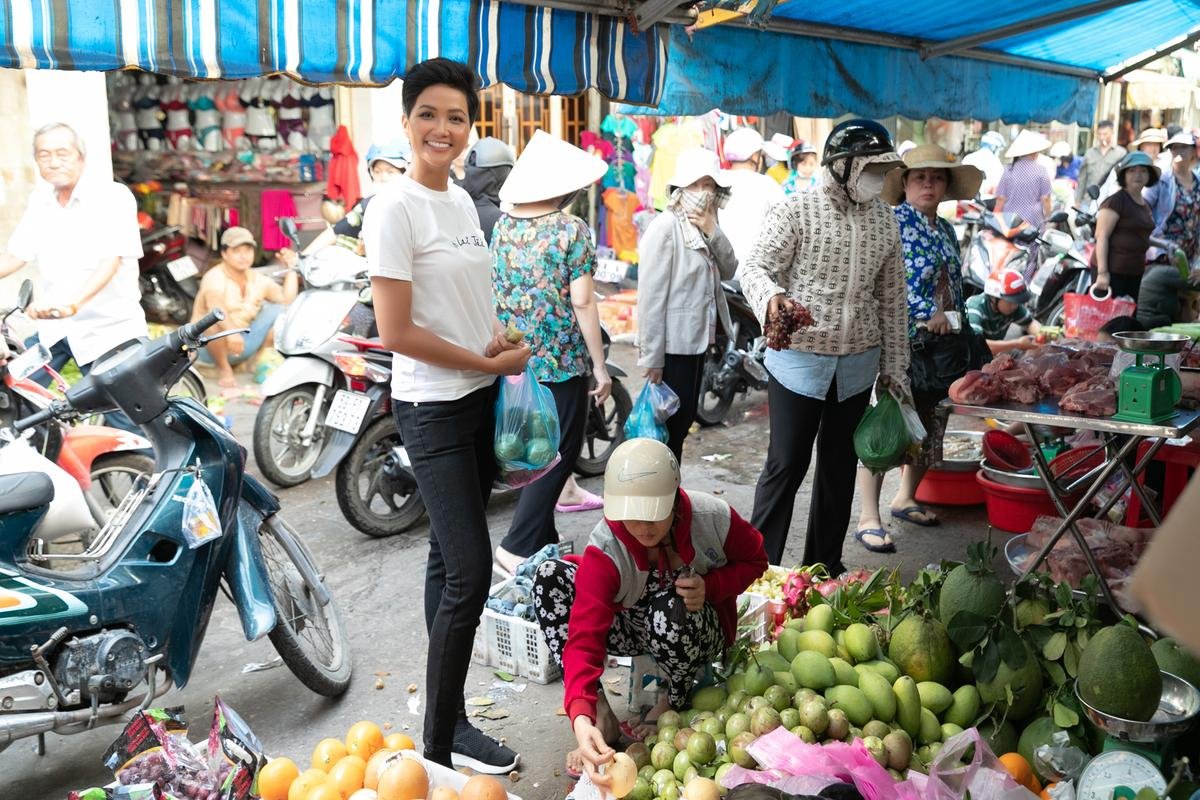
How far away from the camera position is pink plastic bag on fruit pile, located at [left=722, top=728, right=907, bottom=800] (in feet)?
8.39

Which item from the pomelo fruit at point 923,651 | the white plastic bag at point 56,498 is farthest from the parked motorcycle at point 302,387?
the pomelo fruit at point 923,651

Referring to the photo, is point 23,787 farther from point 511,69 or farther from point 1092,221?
Result: point 1092,221

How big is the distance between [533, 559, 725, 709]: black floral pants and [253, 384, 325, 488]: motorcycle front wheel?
2.99 meters

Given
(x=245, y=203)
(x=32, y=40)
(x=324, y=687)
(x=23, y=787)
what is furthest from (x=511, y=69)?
(x=245, y=203)

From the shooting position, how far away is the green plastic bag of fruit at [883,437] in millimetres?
4250

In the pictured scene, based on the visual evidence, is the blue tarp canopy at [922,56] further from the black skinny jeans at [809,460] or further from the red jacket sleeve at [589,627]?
the red jacket sleeve at [589,627]

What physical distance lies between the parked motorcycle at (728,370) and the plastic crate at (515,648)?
384 cm

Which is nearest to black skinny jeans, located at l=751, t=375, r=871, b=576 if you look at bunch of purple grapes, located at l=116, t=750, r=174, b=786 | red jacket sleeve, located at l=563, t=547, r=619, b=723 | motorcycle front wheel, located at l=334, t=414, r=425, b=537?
red jacket sleeve, located at l=563, t=547, r=619, b=723

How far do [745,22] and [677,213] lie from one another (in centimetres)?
112

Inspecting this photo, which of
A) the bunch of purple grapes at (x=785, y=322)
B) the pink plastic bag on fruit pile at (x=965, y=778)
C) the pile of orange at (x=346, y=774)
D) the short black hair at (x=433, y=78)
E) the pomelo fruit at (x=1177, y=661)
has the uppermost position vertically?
the short black hair at (x=433, y=78)

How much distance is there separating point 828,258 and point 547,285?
4.14ft

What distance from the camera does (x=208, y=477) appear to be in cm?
361

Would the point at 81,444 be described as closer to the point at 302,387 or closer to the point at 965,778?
the point at 302,387

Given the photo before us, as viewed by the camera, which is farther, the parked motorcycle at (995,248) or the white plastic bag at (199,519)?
the parked motorcycle at (995,248)
